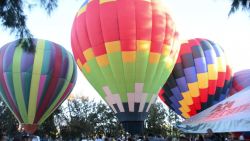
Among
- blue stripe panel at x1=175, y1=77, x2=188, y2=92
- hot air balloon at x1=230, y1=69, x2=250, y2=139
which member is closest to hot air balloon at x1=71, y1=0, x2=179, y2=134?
blue stripe panel at x1=175, y1=77, x2=188, y2=92

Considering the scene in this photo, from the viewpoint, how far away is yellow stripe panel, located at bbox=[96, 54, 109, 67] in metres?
17.9

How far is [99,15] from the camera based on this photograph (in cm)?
1830

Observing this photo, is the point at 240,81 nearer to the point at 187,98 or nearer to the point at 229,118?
the point at 187,98

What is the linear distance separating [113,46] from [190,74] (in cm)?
537

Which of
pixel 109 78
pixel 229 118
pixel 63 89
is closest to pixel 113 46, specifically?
pixel 109 78

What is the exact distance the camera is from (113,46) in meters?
17.9

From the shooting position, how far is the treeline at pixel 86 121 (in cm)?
4109

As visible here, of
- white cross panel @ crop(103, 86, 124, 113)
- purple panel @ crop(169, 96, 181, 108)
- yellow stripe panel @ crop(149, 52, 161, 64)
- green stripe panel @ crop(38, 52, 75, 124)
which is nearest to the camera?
yellow stripe panel @ crop(149, 52, 161, 64)

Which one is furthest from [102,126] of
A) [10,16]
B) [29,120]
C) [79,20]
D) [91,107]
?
[10,16]

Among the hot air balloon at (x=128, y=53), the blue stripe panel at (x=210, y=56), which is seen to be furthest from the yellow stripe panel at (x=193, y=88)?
the hot air balloon at (x=128, y=53)

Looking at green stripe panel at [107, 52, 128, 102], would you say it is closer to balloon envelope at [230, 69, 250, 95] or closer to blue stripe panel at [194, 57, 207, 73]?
blue stripe panel at [194, 57, 207, 73]

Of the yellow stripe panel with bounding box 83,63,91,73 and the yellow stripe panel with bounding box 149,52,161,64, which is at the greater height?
the yellow stripe panel with bounding box 149,52,161,64

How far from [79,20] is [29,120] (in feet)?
21.6

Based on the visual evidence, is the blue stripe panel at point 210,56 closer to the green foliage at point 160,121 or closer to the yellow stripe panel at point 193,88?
the yellow stripe panel at point 193,88
